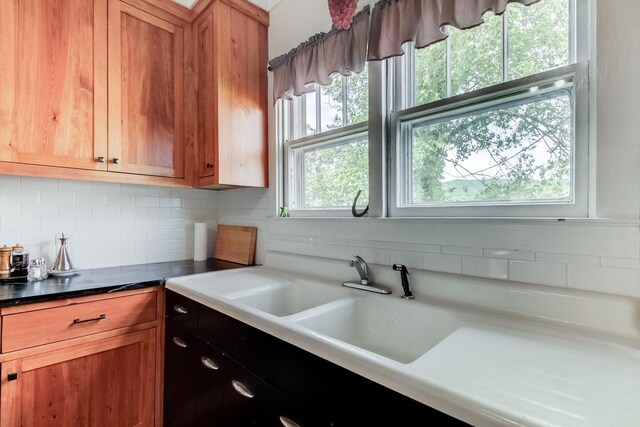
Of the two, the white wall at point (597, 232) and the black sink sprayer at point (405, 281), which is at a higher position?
the white wall at point (597, 232)

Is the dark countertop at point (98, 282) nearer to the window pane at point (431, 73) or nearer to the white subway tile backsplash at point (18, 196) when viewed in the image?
the white subway tile backsplash at point (18, 196)

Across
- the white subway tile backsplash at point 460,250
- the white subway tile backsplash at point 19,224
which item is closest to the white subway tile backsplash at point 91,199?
the white subway tile backsplash at point 19,224

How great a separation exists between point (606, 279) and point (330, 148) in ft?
4.40

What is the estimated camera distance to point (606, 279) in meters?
0.87

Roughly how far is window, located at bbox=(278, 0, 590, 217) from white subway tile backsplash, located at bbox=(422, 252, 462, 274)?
193 mm

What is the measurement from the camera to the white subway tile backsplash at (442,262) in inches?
45.5

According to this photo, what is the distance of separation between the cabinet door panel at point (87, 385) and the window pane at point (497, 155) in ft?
5.15

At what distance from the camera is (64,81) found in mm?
1543

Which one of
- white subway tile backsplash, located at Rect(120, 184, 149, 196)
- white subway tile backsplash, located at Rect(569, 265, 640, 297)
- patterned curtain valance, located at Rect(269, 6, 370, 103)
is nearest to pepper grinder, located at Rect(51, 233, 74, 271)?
white subway tile backsplash, located at Rect(120, 184, 149, 196)

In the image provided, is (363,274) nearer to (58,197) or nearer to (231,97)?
(231,97)

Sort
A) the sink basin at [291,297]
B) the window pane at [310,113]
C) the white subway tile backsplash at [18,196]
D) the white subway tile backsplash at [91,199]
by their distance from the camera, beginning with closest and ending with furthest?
the sink basin at [291,297] → the white subway tile backsplash at [18,196] → the white subway tile backsplash at [91,199] → the window pane at [310,113]

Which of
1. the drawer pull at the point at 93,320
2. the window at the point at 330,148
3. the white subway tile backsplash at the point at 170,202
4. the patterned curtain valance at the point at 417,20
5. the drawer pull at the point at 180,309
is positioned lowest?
the drawer pull at the point at 93,320

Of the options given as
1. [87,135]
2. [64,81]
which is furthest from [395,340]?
[64,81]

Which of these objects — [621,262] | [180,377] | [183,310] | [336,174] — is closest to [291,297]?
[183,310]
